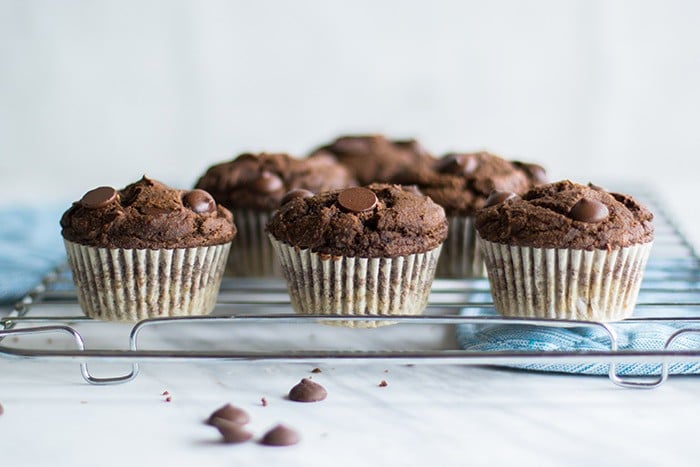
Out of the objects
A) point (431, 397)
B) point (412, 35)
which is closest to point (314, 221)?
point (431, 397)

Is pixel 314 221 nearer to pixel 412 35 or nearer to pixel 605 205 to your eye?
pixel 605 205

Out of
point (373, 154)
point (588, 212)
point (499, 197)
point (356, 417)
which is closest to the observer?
point (356, 417)

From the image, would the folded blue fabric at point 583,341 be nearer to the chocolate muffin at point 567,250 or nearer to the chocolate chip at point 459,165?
the chocolate muffin at point 567,250

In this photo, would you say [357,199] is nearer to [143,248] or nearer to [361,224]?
[361,224]

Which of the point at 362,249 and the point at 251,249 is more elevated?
the point at 362,249

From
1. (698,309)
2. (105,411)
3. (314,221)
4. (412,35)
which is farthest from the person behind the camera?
(412,35)

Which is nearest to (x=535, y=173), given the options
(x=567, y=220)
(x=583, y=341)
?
(x=567, y=220)

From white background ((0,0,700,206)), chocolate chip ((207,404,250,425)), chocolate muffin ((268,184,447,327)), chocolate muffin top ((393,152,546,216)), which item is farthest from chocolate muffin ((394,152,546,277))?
white background ((0,0,700,206))
